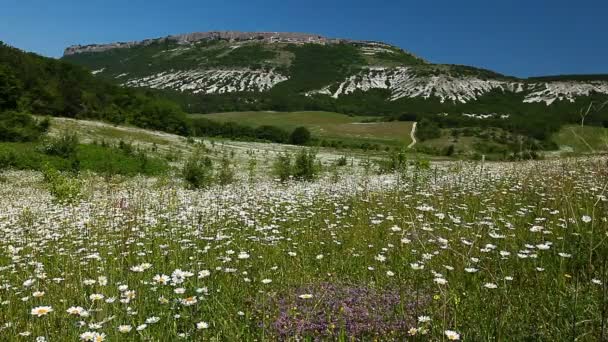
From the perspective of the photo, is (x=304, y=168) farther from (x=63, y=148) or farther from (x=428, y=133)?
(x=428, y=133)

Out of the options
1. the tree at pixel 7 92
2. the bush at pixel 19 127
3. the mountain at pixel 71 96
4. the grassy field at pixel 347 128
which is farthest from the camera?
the grassy field at pixel 347 128

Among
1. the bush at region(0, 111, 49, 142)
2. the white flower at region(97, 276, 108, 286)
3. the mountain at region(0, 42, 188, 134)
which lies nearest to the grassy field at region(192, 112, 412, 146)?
the mountain at region(0, 42, 188, 134)

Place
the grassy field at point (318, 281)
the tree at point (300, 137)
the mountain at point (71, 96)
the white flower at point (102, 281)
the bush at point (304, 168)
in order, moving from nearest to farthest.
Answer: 1. the grassy field at point (318, 281)
2. the white flower at point (102, 281)
3. the bush at point (304, 168)
4. the mountain at point (71, 96)
5. the tree at point (300, 137)

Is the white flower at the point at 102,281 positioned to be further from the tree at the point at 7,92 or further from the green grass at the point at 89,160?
the tree at the point at 7,92

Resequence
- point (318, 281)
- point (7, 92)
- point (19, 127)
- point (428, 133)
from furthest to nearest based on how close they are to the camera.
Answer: point (428, 133)
point (7, 92)
point (19, 127)
point (318, 281)

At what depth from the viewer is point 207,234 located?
27.4ft

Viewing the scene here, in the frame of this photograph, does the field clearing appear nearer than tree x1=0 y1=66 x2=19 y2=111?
Yes

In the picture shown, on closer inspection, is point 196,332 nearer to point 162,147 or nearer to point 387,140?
point 162,147

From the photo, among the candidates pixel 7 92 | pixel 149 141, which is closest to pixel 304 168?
pixel 149 141

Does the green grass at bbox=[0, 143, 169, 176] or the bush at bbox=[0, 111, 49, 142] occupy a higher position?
the bush at bbox=[0, 111, 49, 142]

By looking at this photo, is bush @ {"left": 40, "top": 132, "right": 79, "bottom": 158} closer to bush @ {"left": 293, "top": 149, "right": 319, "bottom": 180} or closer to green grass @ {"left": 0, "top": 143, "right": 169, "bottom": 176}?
green grass @ {"left": 0, "top": 143, "right": 169, "bottom": 176}

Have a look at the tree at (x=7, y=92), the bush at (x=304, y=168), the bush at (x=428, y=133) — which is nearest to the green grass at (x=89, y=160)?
the bush at (x=304, y=168)

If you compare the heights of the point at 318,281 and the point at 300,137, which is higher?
the point at 318,281

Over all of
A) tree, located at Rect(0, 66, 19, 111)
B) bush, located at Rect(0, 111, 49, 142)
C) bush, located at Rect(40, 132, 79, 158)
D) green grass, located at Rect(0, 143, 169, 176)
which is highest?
tree, located at Rect(0, 66, 19, 111)
